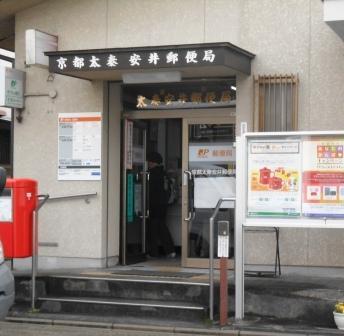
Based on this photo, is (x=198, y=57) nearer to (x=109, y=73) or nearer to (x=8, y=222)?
(x=109, y=73)

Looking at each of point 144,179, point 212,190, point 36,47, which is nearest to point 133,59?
point 36,47

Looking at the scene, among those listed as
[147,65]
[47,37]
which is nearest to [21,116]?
[47,37]

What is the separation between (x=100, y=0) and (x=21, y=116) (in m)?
2.23

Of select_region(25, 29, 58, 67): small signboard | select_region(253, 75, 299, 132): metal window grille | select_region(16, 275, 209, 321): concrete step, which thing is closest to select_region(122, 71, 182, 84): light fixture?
select_region(253, 75, 299, 132): metal window grille

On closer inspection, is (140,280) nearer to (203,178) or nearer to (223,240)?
(223,240)

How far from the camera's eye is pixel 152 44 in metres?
10.6

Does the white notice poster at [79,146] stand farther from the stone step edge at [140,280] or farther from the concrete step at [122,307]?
the concrete step at [122,307]

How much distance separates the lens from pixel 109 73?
1005cm

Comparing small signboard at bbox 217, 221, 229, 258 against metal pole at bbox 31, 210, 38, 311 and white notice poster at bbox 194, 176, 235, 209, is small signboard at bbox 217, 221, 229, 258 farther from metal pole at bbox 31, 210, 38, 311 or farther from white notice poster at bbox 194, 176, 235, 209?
metal pole at bbox 31, 210, 38, 311

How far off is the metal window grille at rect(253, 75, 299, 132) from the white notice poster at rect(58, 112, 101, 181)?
2.51 metres

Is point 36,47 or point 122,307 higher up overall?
point 36,47

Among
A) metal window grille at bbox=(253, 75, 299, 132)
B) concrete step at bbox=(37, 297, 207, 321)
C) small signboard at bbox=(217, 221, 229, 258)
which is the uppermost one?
metal window grille at bbox=(253, 75, 299, 132)

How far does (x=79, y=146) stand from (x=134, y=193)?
1251 mm

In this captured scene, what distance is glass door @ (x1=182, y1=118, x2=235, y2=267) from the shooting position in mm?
10602
